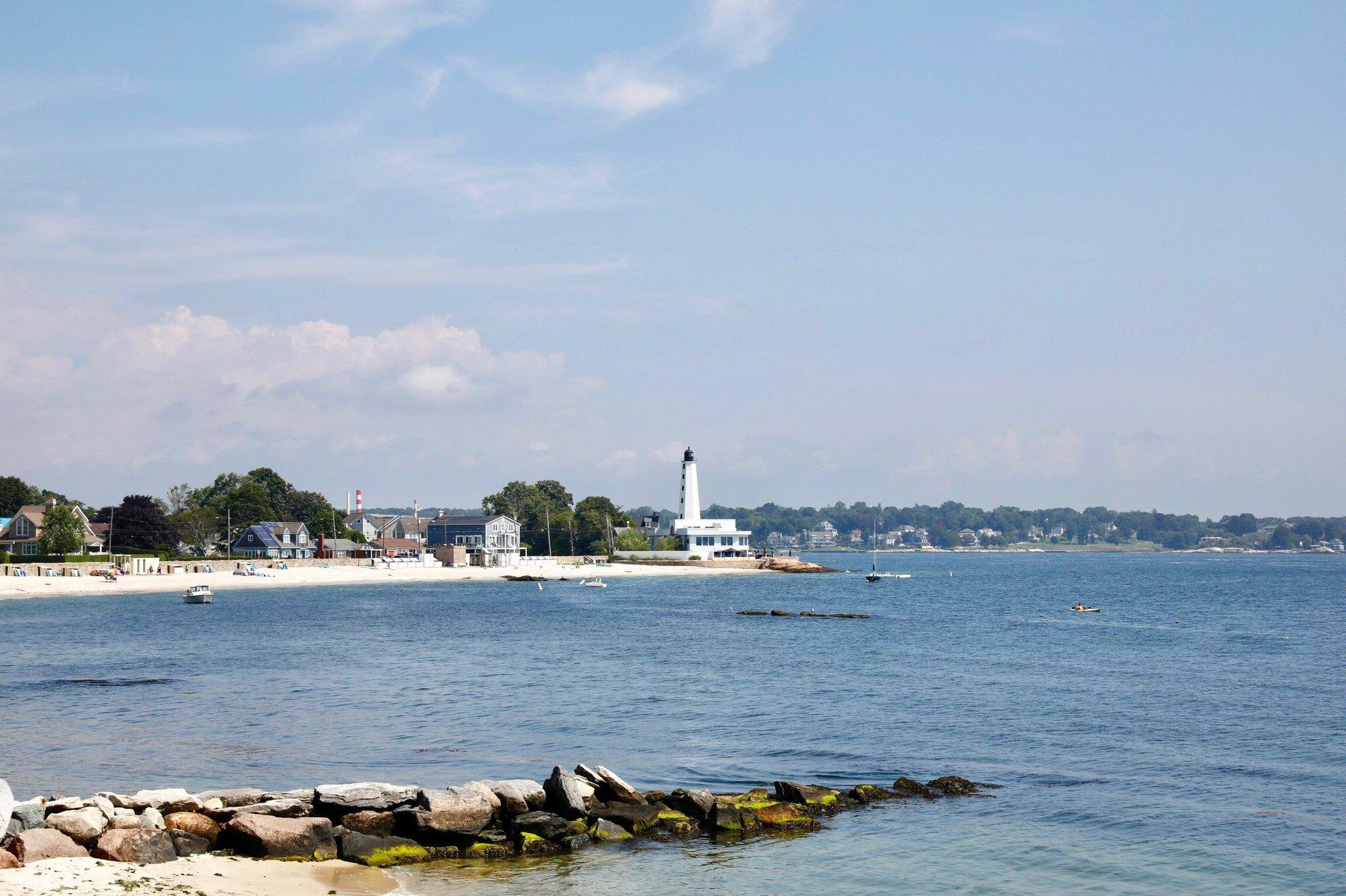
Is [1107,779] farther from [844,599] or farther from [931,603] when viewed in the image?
[844,599]

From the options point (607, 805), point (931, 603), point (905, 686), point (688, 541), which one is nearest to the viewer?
point (607, 805)

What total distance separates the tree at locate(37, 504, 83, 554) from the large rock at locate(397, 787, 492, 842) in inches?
4501

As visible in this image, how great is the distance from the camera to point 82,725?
31.6 meters

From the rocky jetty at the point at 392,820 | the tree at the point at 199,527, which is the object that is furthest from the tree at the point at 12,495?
the rocky jetty at the point at 392,820

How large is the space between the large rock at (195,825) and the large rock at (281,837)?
0.24 m

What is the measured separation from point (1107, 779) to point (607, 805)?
11631 millimetres

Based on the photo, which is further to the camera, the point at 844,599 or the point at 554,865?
the point at 844,599

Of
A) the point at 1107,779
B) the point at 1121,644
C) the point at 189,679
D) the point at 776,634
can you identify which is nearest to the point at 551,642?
the point at 776,634

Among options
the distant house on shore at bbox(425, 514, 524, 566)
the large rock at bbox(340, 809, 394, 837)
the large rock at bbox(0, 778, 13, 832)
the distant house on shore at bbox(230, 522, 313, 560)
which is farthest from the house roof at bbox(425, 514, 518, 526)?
the large rock at bbox(0, 778, 13, 832)

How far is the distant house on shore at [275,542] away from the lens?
493 ft

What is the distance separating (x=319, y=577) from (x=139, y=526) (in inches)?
1081

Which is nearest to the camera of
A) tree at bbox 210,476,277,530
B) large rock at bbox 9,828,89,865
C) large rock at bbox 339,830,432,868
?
large rock at bbox 9,828,89,865

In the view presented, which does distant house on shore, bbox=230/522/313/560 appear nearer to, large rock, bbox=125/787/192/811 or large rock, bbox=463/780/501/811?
large rock, bbox=125/787/192/811

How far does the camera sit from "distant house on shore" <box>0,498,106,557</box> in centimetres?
12925
